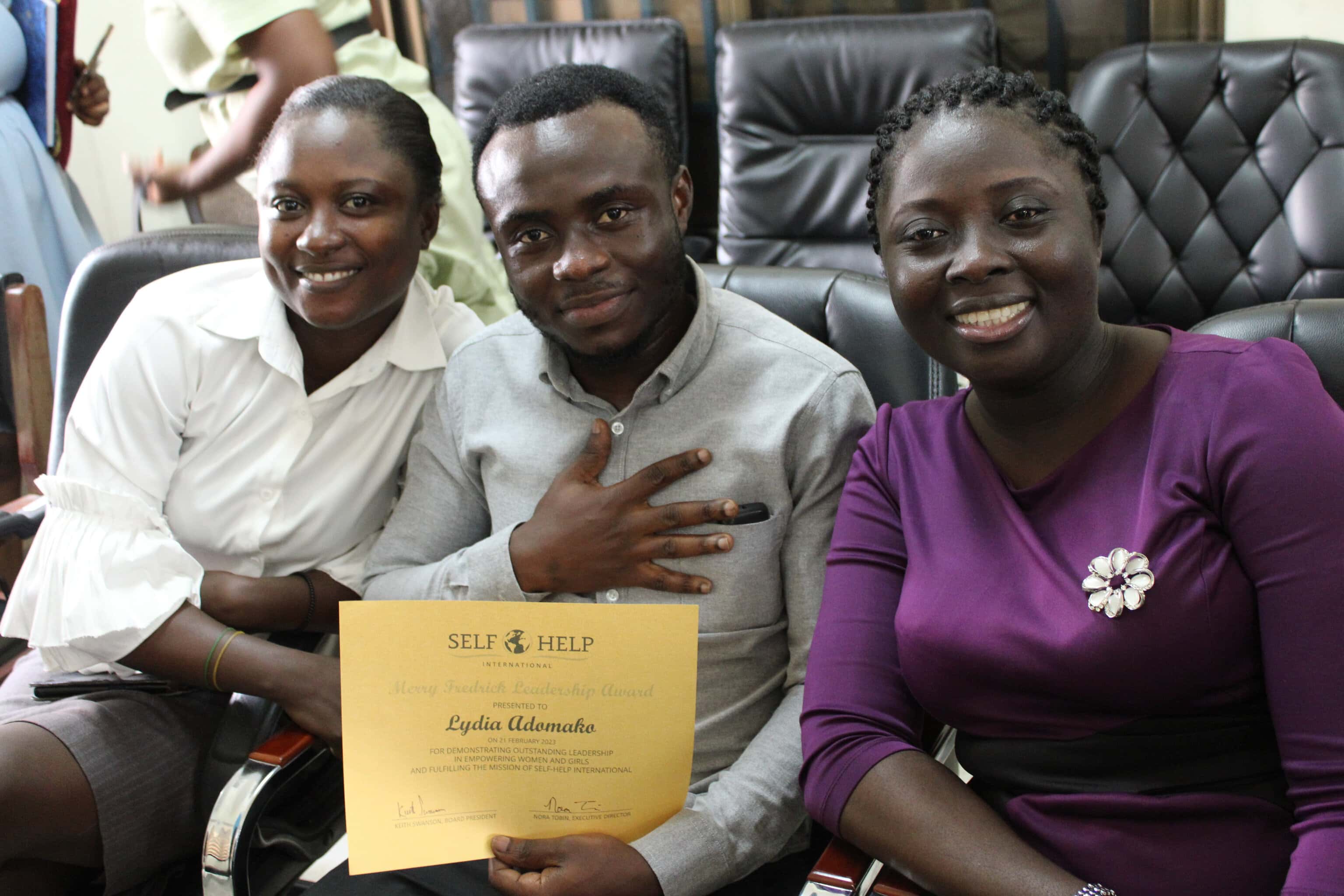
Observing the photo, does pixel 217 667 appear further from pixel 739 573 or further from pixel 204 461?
pixel 739 573

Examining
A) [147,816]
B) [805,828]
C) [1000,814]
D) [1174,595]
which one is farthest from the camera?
[147,816]

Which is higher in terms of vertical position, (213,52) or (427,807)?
(213,52)

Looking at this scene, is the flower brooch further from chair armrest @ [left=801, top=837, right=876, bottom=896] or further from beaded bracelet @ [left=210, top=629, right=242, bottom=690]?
beaded bracelet @ [left=210, top=629, right=242, bottom=690]

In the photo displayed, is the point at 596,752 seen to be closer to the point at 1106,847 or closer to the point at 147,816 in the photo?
the point at 1106,847

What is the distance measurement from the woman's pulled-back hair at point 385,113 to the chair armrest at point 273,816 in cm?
72

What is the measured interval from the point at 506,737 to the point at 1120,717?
56 cm

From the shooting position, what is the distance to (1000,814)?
41.9 inches

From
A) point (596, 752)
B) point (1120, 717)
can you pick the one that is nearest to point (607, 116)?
point (596, 752)

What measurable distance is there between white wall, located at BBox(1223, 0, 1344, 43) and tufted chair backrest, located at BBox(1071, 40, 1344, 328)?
6.8 inches

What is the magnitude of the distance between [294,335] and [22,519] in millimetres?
531

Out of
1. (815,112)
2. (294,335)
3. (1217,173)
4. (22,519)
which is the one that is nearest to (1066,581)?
(294,335)

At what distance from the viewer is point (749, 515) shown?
1230 millimetres

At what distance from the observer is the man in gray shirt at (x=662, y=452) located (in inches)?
47.7
